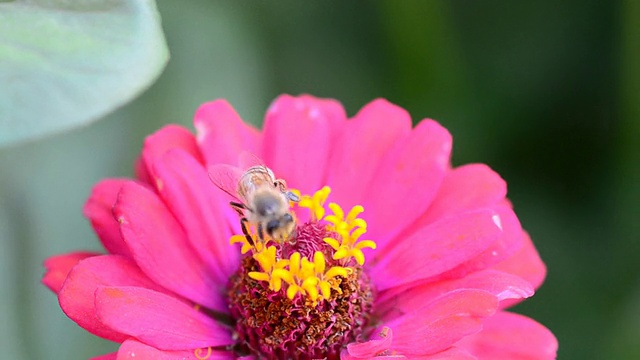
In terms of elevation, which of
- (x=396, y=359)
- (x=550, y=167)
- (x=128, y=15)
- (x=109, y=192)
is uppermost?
(x=128, y=15)

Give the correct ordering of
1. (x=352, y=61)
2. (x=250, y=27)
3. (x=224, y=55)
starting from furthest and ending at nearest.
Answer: (x=352, y=61) → (x=250, y=27) → (x=224, y=55)

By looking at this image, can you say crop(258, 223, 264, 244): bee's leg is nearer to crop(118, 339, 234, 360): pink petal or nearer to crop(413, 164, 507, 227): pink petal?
crop(118, 339, 234, 360): pink petal

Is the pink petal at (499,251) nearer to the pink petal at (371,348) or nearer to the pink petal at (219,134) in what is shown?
the pink petal at (371,348)

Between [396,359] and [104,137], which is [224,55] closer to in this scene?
[104,137]

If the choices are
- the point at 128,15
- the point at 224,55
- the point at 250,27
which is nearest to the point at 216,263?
the point at 128,15

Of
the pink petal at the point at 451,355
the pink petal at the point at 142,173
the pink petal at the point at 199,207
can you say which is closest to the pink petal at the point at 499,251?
the pink petal at the point at 451,355

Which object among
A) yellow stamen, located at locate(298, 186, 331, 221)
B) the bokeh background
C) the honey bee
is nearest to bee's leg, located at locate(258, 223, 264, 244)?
the honey bee

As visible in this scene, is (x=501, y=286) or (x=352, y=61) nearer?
(x=501, y=286)
